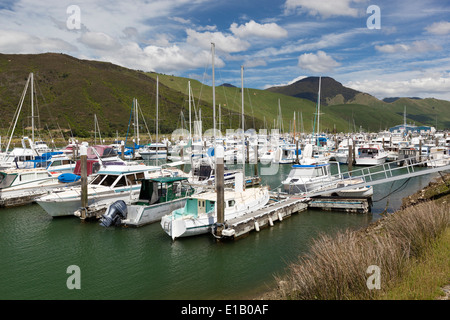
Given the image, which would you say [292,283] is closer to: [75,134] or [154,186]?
[154,186]

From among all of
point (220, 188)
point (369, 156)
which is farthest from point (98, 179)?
point (369, 156)

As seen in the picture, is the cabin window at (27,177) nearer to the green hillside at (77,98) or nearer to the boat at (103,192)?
the boat at (103,192)

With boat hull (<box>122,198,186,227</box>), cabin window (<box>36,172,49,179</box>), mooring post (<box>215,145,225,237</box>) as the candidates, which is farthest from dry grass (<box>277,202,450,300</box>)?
cabin window (<box>36,172,49,179</box>)

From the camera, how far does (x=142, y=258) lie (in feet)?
53.9

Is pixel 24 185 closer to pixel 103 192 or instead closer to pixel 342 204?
pixel 103 192

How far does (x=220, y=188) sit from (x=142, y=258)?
5156 millimetres

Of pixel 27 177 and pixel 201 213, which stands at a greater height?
pixel 27 177

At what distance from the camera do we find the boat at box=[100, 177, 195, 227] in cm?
2077

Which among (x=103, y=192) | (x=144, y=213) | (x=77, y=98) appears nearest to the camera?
(x=144, y=213)

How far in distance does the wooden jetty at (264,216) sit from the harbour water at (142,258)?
470 mm

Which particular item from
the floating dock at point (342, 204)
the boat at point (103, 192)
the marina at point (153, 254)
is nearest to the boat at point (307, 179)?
the floating dock at point (342, 204)
